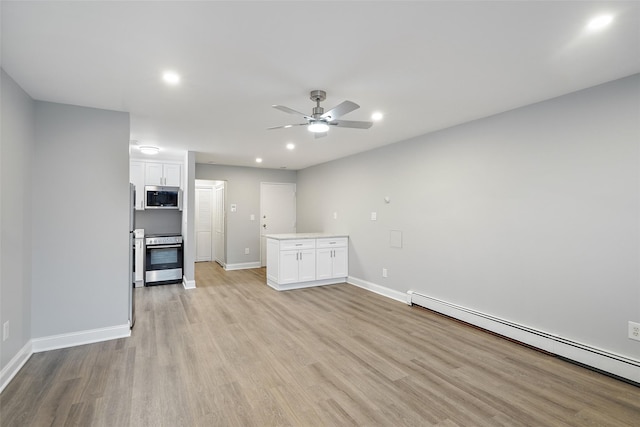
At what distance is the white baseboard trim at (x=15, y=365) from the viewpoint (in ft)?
7.75

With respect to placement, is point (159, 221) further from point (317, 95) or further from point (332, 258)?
point (317, 95)

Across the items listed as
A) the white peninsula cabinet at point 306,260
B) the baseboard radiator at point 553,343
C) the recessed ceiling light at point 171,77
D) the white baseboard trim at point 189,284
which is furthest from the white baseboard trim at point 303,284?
the recessed ceiling light at point 171,77

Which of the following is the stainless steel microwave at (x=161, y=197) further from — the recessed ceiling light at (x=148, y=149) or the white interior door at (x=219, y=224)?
the white interior door at (x=219, y=224)

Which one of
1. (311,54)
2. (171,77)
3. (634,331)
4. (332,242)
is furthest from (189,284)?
(634,331)

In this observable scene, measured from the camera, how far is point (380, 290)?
5.09 meters

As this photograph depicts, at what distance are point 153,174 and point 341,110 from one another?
4.81m

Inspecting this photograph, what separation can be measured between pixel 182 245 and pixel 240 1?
508 cm

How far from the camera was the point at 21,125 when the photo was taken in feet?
8.89

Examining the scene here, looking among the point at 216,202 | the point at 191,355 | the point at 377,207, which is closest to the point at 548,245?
the point at 377,207

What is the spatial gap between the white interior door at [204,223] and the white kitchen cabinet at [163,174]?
2.04 m

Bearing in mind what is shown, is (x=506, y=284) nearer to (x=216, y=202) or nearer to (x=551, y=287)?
(x=551, y=287)

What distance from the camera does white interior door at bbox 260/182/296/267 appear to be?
744cm

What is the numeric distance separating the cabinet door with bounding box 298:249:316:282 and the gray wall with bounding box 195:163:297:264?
2.29 metres

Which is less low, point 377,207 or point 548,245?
point 377,207
